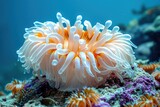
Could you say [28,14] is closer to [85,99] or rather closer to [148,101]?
[85,99]

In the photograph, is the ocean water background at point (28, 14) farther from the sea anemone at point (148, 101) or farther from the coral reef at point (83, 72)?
the sea anemone at point (148, 101)

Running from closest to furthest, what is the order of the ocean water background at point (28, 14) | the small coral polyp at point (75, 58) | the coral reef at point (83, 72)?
the coral reef at point (83, 72), the small coral polyp at point (75, 58), the ocean water background at point (28, 14)

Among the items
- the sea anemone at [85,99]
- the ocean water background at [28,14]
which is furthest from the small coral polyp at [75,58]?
the ocean water background at [28,14]

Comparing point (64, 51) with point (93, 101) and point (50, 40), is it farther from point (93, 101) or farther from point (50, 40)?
point (93, 101)

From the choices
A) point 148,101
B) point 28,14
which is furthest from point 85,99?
point 28,14

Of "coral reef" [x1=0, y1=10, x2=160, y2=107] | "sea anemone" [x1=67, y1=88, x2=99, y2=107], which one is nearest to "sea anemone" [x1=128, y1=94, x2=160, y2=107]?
"coral reef" [x1=0, y1=10, x2=160, y2=107]

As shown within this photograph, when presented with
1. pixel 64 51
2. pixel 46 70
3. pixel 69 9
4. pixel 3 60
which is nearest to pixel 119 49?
pixel 64 51
